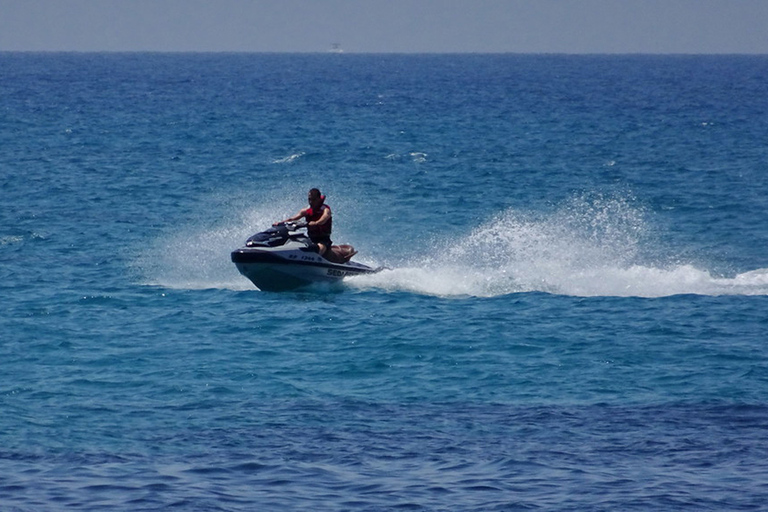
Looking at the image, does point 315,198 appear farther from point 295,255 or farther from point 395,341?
point 395,341

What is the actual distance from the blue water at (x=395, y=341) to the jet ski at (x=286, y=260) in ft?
1.35

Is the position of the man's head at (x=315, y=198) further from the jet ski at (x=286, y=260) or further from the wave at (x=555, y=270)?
the wave at (x=555, y=270)

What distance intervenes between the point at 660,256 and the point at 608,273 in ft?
15.4

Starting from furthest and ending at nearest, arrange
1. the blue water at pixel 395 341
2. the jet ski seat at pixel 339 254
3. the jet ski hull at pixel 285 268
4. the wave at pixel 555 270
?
the wave at pixel 555 270, the jet ski seat at pixel 339 254, the jet ski hull at pixel 285 268, the blue water at pixel 395 341

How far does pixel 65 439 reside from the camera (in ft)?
50.5

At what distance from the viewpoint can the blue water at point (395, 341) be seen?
45.9ft

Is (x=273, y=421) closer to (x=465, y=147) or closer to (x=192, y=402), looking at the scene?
(x=192, y=402)

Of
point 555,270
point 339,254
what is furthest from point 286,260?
point 555,270

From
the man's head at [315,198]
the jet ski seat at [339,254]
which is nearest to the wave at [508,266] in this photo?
the jet ski seat at [339,254]

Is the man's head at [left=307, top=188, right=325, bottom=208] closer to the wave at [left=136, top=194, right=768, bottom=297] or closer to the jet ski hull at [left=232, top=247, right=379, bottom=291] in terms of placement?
the jet ski hull at [left=232, top=247, right=379, bottom=291]

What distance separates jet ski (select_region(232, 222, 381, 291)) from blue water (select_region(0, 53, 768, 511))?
41 centimetres

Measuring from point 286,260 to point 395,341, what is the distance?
12.2 feet

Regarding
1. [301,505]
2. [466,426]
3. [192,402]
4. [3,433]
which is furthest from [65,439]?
[466,426]

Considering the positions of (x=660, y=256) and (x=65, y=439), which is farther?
(x=660, y=256)
